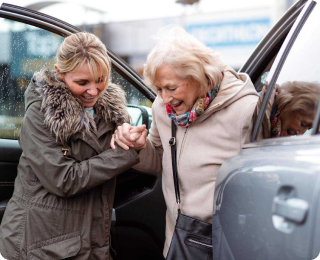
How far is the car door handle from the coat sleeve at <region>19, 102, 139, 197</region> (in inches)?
34.8

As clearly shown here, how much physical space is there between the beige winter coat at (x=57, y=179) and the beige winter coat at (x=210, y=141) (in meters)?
0.26

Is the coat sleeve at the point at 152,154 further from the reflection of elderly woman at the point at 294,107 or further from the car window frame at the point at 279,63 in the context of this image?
the reflection of elderly woman at the point at 294,107

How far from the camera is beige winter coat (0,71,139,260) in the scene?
6.20ft

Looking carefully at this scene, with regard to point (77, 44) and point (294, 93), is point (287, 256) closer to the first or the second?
point (294, 93)

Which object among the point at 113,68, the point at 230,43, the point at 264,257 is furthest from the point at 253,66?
the point at 230,43

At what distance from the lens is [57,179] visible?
187 cm

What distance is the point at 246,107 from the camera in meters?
1.84

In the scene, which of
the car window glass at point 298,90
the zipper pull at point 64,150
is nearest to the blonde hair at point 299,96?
the car window glass at point 298,90

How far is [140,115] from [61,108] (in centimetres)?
76

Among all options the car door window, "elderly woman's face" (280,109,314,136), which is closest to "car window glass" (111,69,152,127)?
the car door window

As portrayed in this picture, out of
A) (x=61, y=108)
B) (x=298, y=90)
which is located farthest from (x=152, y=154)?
(x=298, y=90)

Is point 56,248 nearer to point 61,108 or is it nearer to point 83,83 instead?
point 61,108

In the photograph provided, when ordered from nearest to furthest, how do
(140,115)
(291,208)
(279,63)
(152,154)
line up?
(291,208) < (279,63) < (152,154) < (140,115)

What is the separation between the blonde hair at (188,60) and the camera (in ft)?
6.15
